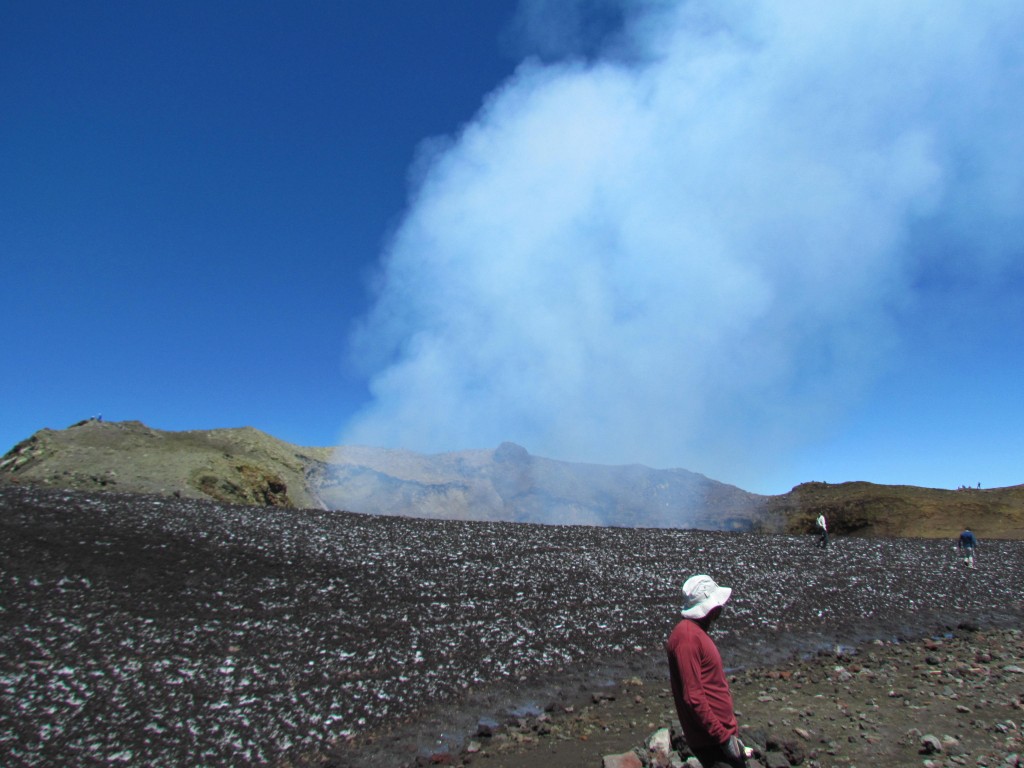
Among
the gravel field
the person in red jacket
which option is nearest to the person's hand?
the person in red jacket

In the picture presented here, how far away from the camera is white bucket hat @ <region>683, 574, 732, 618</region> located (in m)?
4.19

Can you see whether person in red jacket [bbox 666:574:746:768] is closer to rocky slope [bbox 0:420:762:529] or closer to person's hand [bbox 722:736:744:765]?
person's hand [bbox 722:736:744:765]

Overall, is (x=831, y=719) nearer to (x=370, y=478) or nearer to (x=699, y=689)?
(x=699, y=689)

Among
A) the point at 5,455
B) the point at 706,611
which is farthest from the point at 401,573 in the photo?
the point at 5,455

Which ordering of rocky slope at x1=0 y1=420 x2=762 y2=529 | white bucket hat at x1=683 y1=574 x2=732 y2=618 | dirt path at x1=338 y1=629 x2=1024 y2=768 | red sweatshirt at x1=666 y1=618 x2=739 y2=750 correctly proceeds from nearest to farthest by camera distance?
red sweatshirt at x1=666 y1=618 x2=739 y2=750 < white bucket hat at x1=683 y1=574 x2=732 y2=618 < dirt path at x1=338 y1=629 x2=1024 y2=768 < rocky slope at x1=0 y1=420 x2=762 y2=529

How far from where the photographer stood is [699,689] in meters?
3.94

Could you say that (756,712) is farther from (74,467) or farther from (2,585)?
(74,467)

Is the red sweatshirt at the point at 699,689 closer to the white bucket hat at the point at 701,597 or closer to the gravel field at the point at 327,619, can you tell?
the white bucket hat at the point at 701,597

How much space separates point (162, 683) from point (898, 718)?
9.70m

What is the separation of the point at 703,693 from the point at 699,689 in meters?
0.05

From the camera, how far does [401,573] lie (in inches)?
503

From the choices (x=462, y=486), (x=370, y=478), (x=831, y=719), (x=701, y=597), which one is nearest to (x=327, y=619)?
(x=831, y=719)

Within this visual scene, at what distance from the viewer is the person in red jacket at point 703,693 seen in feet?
12.8

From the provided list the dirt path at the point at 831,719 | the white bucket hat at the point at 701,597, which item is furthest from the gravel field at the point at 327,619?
the white bucket hat at the point at 701,597
